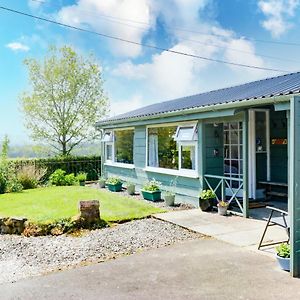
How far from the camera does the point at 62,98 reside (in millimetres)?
21047

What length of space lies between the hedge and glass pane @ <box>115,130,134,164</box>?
3.77 m

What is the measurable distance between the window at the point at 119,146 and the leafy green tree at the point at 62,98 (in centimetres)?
580

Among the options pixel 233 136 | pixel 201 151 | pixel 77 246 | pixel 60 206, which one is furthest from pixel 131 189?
pixel 77 246

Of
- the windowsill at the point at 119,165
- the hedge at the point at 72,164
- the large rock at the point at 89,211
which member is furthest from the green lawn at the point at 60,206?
the hedge at the point at 72,164

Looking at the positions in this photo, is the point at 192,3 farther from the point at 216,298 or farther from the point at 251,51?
the point at 216,298

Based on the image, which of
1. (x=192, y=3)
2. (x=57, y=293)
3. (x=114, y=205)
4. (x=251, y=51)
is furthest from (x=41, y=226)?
(x=251, y=51)

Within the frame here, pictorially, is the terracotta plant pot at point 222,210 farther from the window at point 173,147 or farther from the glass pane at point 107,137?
the glass pane at point 107,137

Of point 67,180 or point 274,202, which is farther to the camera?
point 67,180

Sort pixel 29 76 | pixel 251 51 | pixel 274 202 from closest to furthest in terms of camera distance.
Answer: pixel 274 202
pixel 251 51
pixel 29 76

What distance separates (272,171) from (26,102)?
16.0 m

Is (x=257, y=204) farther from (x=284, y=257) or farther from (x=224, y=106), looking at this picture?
(x=284, y=257)

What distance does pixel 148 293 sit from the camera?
13.5 feet

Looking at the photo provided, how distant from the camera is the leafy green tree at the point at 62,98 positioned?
20.9 m

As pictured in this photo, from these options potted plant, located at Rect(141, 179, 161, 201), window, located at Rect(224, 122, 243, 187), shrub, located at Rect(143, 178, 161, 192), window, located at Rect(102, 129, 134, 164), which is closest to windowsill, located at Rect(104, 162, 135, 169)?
window, located at Rect(102, 129, 134, 164)
